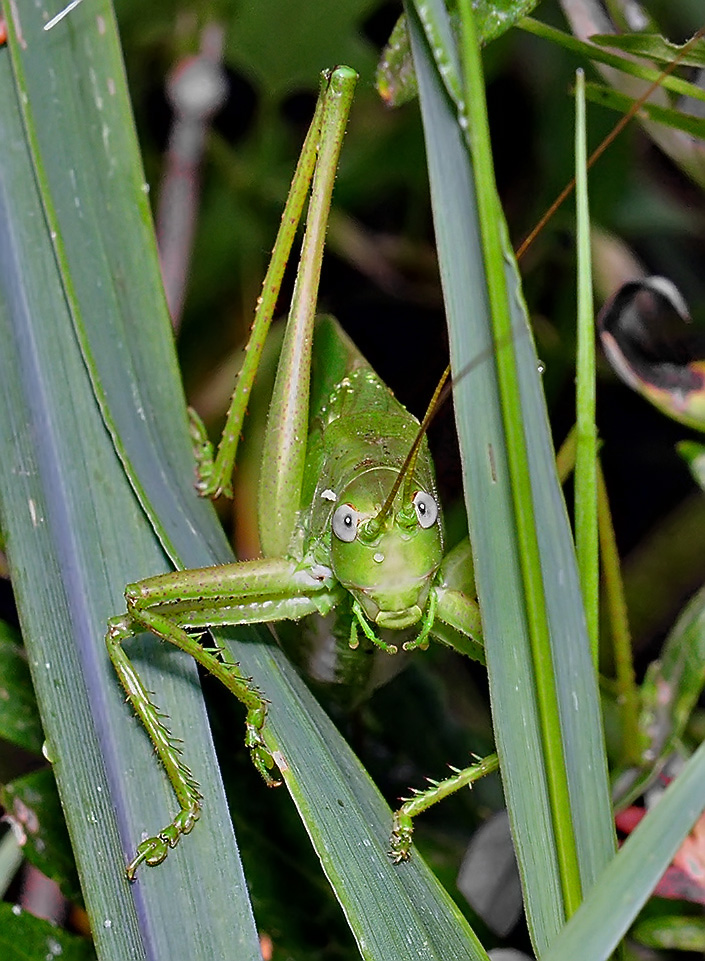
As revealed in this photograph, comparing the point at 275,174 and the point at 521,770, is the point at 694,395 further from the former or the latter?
the point at 275,174

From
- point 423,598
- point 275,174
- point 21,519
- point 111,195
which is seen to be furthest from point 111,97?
point 275,174

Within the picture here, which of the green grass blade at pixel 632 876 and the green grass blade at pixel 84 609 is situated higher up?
the green grass blade at pixel 84 609

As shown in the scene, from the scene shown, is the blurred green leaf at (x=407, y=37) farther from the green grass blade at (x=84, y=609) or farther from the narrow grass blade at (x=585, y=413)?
the green grass blade at (x=84, y=609)

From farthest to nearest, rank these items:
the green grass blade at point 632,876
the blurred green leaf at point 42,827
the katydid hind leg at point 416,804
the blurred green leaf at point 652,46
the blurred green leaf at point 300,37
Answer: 1. the blurred green leaf at point 300,37
2. the blurred green leaf at point 42,827
3. the blurred green leaf at point 652,46
4. the katydid hind leg at point 416,804
5. the green grass blade at point 632,876

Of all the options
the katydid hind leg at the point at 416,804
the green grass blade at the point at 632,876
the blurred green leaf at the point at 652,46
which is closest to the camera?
the green grass blade at the point at 632,876

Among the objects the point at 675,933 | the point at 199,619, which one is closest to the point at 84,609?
the point at 199,619

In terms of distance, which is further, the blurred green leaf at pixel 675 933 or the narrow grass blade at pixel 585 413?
the blurred green leaf at pixel 675 933

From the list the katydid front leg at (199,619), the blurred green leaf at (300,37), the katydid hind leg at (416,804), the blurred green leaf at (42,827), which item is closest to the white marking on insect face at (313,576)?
the katydid front leg at (199,619)
